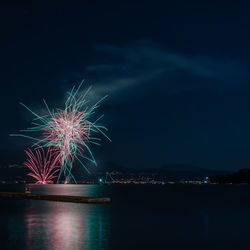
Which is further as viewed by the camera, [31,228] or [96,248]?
[31,228]

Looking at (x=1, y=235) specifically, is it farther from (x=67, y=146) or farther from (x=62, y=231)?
(x=67, y=146)

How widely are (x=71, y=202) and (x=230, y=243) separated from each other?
29434 mm

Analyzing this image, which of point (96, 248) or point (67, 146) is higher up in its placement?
point (67, 146)

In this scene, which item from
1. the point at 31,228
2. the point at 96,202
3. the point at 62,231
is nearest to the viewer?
the point at 62,231

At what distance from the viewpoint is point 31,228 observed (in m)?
21.4

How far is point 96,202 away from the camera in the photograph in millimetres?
43375

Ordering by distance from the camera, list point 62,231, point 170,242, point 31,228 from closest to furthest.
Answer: point 170,242 < point 62,231 < point 31,228

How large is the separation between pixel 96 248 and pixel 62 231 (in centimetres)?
512

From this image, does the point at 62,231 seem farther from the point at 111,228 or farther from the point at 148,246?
the point at 148,246

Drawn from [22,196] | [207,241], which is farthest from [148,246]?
[22,196]

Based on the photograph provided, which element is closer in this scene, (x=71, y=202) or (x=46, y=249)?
(x=46, y=249)

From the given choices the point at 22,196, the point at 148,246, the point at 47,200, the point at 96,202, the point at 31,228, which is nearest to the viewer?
the point at 148,246

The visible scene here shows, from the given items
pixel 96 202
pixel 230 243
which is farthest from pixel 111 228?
pixel 96 202

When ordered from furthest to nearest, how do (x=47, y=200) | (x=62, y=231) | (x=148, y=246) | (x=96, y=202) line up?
(x=47, y=200)
(x=96, y=202)
(x=62, y=231)
(x=148, y=246)
